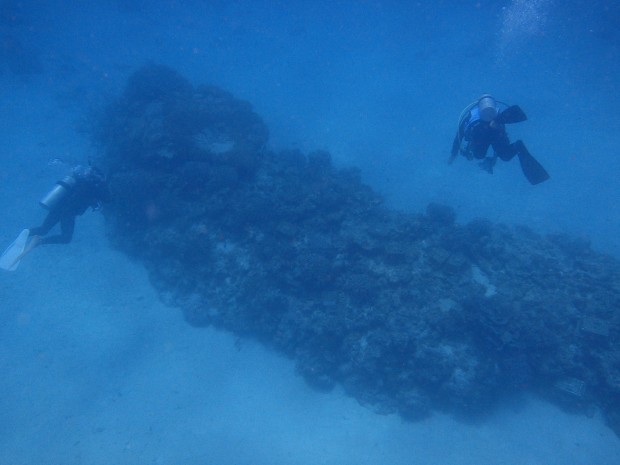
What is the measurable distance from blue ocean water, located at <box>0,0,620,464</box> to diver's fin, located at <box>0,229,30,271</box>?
85.5 inches

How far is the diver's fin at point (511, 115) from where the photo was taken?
5877mm

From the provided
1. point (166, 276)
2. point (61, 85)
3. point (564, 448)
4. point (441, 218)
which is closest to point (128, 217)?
point (166, 276)

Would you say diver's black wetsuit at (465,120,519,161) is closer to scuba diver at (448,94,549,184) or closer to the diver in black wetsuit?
scuba diver at (448,94,549,184)

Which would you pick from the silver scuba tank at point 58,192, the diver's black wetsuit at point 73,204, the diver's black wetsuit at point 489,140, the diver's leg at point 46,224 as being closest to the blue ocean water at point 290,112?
the diver's black wetsuit at point 73,204

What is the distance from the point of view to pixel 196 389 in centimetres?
802

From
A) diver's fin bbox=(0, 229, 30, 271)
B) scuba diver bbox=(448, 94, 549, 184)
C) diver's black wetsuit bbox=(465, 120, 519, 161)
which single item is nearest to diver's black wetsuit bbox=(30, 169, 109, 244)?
diver's fin bbox=(0, 229, 30, 271)

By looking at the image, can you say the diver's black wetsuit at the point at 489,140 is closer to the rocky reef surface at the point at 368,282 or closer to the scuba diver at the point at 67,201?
the rocky reef surface at the point at 368,282

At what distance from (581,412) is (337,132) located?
14942 millimetres

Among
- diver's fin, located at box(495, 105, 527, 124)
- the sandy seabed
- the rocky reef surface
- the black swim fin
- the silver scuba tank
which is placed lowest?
the sandy seabed

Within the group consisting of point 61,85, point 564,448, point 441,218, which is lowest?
point 564,448

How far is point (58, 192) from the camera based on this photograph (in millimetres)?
8781

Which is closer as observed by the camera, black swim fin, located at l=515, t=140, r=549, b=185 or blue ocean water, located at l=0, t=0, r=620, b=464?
black swim fin, located at l=515, t=140, r=549, b=185

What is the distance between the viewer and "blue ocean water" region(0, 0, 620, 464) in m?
8.46

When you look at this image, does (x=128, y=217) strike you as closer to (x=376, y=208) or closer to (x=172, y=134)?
(x=172, y=134)
